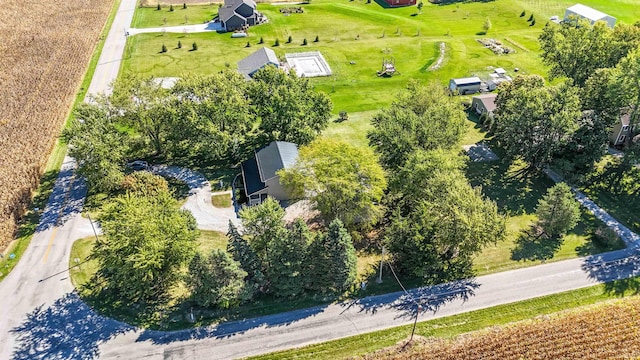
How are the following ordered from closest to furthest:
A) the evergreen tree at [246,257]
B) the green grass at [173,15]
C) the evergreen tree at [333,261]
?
the evergreen tree at [333,261]
the evergreen tree at [246,257]
the green grass at [173,15]

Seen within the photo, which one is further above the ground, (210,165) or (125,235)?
(125,235)

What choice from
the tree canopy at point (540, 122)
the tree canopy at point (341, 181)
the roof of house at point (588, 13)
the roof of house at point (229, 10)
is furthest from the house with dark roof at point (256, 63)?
the roof of house at point (588, 13)

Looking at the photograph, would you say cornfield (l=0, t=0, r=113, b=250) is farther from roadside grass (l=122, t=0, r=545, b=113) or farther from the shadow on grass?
the shadow on grass

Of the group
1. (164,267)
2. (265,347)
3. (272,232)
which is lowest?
(265,347)

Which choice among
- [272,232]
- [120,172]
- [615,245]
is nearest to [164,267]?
[272,232]

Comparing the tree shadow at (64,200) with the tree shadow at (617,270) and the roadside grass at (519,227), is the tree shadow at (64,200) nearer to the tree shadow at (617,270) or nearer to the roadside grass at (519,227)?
the roadside grass at (519,227)

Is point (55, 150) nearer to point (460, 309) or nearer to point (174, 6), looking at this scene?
point (460, 309)

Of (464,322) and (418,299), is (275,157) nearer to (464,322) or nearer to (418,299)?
(418,299)
